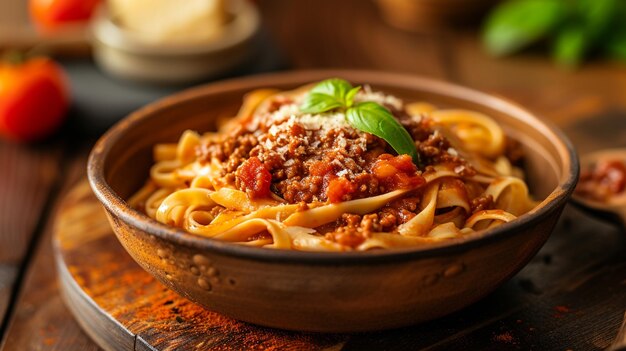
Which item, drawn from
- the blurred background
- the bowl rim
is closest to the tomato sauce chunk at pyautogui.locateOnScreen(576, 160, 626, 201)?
the bowl rim

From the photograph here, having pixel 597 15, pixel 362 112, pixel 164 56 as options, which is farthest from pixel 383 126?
pixel 597 15

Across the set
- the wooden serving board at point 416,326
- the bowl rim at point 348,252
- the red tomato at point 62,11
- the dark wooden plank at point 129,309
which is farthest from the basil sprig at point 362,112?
the red tomato at point 62,11

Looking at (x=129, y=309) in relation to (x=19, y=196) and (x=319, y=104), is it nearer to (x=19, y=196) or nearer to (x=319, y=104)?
(x=319, y=104)

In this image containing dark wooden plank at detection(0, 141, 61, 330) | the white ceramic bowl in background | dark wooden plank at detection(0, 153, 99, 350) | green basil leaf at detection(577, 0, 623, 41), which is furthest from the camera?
green basil leaf at detection(577, 0, 623, 41)

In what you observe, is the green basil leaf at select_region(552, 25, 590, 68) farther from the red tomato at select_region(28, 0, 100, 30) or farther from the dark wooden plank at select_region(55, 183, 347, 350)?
the dark wooden plank at select_region(55, 183, 347, 350)

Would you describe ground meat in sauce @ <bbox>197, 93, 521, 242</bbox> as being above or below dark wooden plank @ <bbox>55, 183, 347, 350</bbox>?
above

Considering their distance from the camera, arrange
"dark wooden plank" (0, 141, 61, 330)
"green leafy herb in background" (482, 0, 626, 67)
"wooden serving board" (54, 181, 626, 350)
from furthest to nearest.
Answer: "green leafy herb in background" (482, 0, 626, 67), "dark wooden plank" (0, 141, 61, 330), "wooden serving board" (54, 181, 626, 350)

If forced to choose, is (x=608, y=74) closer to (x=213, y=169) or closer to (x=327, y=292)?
(x=213, y=169)
